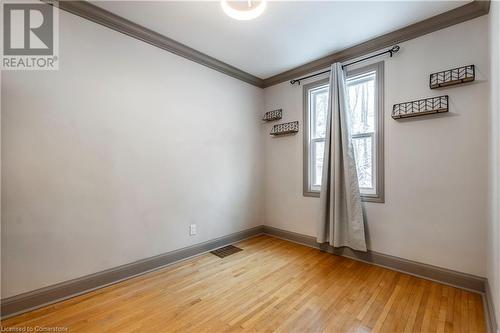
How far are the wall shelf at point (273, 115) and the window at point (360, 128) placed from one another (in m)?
0.45

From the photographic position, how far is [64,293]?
1896 mm

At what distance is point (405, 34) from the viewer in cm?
240

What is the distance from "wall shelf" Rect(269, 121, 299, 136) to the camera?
3.38m

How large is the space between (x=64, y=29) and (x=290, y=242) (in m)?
3.65

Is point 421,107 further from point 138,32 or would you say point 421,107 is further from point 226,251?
point 138,32

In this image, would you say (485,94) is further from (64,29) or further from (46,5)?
(46,5)

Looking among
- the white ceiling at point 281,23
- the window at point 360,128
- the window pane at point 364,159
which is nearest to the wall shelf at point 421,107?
the window at point 360,128

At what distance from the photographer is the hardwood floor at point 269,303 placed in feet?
5.26

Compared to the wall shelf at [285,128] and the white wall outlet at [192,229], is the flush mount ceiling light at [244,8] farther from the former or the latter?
the white wall outlet at [192,229]

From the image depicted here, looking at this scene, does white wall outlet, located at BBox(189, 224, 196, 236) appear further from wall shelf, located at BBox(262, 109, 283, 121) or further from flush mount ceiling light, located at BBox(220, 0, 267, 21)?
flush mount ceiling light, located at BBox(220, 0, 267, 21)

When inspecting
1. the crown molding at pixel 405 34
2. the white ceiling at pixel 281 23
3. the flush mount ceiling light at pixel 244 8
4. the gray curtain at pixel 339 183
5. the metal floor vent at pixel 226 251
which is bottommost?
the metal floor vent at pixel 226 251

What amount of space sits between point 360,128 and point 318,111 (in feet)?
2.33

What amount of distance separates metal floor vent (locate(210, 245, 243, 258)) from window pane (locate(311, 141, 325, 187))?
1497 millimetres

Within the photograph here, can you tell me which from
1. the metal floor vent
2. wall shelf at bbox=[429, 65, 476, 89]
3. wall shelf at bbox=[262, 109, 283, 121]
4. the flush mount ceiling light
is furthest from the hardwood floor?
the flush mount ceiling light
